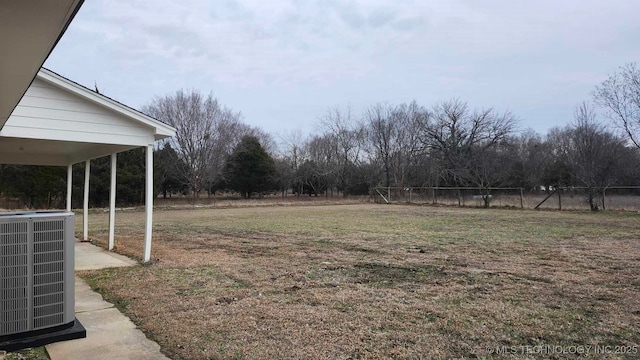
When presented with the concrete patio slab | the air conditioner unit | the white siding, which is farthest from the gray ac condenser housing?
the concrete patio slab

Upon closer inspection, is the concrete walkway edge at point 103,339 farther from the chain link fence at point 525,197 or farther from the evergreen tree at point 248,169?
the evergreen tree at point 248,169

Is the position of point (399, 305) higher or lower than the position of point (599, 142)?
lower

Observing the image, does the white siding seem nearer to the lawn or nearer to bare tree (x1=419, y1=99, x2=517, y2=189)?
the lawn

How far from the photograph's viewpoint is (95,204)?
2770 cm

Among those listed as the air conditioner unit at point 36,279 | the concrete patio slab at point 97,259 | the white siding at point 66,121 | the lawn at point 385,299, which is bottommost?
the lawn at point 385,299

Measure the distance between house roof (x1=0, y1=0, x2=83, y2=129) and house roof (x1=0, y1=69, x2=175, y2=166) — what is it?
3.69 m

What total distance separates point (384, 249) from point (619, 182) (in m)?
23.0

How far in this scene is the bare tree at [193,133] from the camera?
3506 centimetres

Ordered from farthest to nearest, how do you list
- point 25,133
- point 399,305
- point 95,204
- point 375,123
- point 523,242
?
point 375,123, point 95,204, point 523,242, point 25,133, point 399,305

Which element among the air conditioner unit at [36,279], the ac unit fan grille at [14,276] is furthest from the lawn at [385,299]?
the ac unit fan grille at [14,276]

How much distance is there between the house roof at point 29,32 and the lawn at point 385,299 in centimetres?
240

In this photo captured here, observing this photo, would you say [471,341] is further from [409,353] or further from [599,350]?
[599,350]

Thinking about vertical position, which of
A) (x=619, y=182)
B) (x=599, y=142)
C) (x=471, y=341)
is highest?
(x=599, y=142)

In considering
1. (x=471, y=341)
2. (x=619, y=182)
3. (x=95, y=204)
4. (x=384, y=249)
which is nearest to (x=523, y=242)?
(x=384, y=249)
